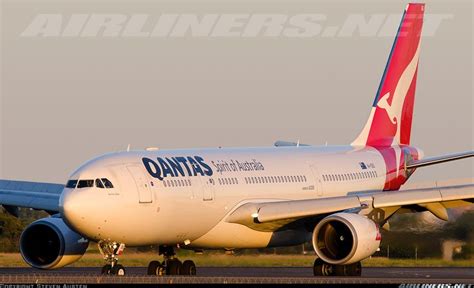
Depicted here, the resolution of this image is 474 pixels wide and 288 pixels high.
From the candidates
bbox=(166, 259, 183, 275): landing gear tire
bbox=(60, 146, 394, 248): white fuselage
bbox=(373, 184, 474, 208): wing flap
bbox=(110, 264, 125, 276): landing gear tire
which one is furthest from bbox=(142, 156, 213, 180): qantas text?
bbox=(373, 184, 474, 208): wing flap

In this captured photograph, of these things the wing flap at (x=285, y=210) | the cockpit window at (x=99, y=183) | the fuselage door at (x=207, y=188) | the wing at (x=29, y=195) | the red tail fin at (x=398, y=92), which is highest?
the red tail fin at (x=398, y=92)

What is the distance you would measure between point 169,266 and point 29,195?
4654mm

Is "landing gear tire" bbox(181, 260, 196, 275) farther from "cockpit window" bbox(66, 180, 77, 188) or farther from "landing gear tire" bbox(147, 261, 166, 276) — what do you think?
"cockpit window" bbox(66, 180, 77, 188)

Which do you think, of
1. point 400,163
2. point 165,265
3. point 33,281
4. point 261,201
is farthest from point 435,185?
point 33,281

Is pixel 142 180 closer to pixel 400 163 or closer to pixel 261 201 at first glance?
pixel 261 201

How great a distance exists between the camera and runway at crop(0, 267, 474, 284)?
30.6 m

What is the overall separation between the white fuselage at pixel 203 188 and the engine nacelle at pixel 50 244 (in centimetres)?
285

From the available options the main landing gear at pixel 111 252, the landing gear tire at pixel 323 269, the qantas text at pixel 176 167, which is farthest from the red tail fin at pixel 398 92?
the main landing gear at pixel 111 252

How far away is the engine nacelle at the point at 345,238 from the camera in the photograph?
37581 mm

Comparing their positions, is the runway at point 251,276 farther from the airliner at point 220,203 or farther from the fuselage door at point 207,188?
the fuselage door at point 207,188

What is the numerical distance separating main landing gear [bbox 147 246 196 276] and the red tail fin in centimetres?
899

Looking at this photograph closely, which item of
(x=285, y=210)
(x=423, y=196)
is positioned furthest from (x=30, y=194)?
(x=423, y=196)

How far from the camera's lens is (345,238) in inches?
1511

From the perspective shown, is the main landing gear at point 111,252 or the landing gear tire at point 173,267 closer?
the main landing gear at point 111,252
